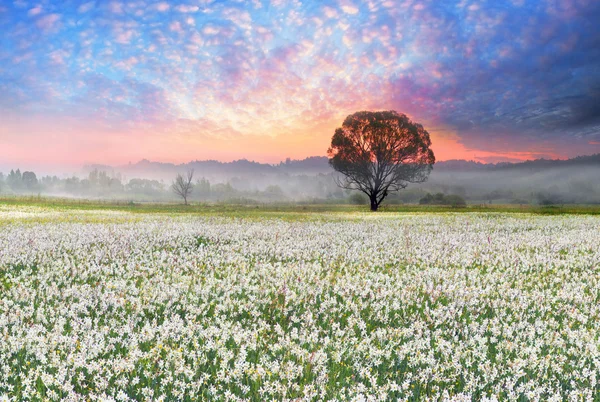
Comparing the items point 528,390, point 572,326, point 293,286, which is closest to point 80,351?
point 293,286

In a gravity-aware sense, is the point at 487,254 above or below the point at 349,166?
below

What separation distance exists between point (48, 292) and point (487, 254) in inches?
460

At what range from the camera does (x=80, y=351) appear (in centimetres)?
433

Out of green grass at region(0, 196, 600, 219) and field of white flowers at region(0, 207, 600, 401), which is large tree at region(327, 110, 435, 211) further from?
field of white flowers at region(0, 207, 600, 401)

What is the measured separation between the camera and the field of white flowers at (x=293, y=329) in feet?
12.4

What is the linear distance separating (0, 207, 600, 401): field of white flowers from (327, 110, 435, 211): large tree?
53600mm

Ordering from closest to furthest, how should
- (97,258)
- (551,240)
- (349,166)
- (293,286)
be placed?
1. (293,286)
2. (97,258)
3. (551,240)
4. (349,166)

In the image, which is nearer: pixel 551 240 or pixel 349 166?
pixel 551 240

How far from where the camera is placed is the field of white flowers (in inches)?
149

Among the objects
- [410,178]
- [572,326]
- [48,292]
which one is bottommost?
[572,326]

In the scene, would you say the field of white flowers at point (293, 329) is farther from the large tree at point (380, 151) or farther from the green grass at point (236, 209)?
the large tree at point (380, 151)

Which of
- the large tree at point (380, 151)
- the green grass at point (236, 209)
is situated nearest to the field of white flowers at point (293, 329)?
the green grass at point (236, 209)

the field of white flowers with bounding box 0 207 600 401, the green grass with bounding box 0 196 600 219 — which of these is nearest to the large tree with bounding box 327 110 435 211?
the green grass with bounding box 0 196 600 219

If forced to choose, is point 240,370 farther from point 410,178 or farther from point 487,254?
point 410,178
